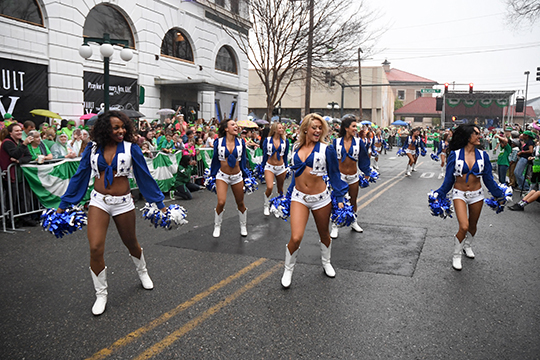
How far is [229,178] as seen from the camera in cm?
706

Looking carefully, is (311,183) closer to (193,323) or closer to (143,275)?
(193,323)

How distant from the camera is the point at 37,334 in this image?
3.73 metres

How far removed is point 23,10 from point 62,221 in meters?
13.6

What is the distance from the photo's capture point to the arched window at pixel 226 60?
2589cm

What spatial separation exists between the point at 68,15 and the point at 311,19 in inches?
387

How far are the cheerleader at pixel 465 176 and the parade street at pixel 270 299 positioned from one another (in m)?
0.51

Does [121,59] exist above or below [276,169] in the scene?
above

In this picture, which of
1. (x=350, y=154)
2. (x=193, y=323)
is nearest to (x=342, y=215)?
(x=193, y=323)

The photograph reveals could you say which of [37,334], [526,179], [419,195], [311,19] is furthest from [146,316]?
[311,19]

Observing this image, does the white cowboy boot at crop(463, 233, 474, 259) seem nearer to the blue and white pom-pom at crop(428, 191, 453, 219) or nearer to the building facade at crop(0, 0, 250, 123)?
the blue and white pom-pom at crop(428, 191, 453, 219)

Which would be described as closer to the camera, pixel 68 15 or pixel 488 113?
pixel 68 15

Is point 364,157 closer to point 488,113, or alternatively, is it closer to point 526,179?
point 526,179

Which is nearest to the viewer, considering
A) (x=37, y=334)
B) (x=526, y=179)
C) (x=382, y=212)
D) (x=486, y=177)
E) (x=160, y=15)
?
(x=37, y=334)

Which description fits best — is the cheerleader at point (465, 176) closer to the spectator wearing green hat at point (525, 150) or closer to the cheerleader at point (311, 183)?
the cheerleader at point (311, 183)
